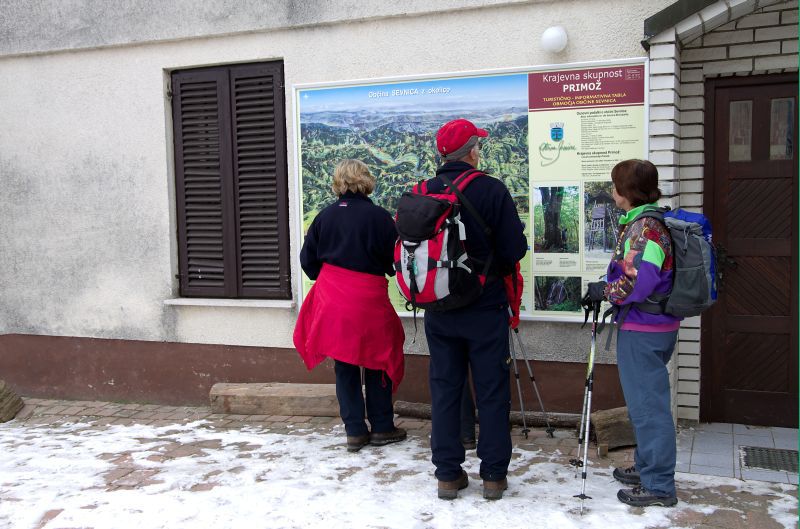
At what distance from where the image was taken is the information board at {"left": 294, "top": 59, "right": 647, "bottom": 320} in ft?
18.4

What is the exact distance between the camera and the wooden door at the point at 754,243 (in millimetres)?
5668

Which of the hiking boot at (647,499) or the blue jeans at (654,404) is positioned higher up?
the blue jeans at (654,404)

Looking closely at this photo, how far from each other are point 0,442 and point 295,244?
272 cm

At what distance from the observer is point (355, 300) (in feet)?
17.9

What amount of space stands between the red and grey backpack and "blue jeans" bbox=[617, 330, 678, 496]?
93cm

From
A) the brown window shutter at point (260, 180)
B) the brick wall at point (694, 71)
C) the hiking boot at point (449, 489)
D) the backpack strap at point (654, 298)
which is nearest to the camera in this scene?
the backpack strap at point (654, 298)

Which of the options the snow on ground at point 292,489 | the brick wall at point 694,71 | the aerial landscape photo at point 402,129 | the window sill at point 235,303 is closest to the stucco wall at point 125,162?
the window sill at point 235,303

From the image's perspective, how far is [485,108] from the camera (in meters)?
5.93

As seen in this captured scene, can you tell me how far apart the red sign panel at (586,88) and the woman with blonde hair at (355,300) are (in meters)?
1.39

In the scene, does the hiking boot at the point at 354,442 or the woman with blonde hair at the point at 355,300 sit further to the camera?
the hiking boot at the point at 354,442

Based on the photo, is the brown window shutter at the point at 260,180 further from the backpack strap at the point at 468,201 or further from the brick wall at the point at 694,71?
the brick wall at the point at 694,71

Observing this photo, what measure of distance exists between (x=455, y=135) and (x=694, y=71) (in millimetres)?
2248

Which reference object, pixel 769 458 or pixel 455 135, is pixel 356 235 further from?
pixel 769 458

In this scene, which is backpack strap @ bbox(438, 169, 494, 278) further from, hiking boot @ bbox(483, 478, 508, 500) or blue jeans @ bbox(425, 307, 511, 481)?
hiking boot @ bbox(483, 478, 508, 500)
